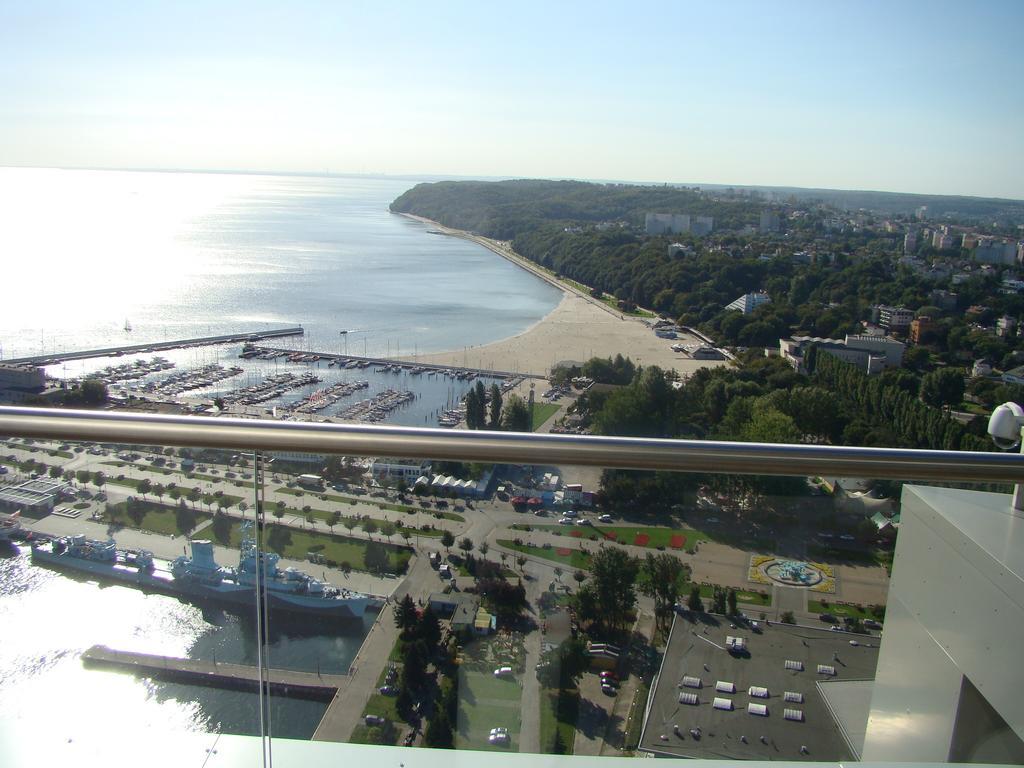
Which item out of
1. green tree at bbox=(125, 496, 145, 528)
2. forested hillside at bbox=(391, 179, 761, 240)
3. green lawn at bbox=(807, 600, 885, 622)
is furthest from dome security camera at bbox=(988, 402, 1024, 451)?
forested hillside at bbox=(391, 179, 761, 240)

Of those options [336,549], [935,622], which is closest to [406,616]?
[336,549]

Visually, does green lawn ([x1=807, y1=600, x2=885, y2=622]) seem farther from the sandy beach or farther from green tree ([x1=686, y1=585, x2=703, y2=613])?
the sandy beach

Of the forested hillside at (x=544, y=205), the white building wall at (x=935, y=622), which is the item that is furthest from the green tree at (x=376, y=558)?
the forested hillside at (x=544, y=205)

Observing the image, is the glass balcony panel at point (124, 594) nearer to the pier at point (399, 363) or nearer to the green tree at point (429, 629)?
the green tree at point (429, 629)

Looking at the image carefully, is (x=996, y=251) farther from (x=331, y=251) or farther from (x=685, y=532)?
(x=331, y=251)

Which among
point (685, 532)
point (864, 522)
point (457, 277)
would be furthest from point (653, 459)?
point (457, 277)
